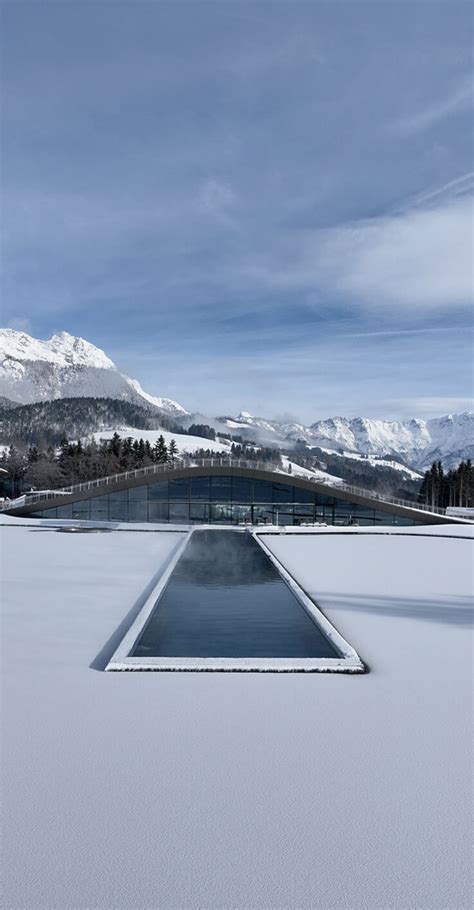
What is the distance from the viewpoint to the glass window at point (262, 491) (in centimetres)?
4078

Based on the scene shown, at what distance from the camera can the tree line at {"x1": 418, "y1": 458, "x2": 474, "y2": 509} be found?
94188 mm

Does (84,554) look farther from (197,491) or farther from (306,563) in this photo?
(197,491)

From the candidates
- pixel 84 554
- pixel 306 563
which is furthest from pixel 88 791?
pixel 84 554

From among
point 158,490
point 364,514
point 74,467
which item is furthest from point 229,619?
point 74,467

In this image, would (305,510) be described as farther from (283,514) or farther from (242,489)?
(242,489)

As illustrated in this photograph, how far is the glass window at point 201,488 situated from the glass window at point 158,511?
1947 millimetres

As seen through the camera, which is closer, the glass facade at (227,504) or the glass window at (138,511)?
→ the glass facade at (227,504)

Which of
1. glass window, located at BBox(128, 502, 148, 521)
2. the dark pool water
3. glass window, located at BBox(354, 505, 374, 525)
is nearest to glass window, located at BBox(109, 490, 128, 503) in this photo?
glass window, located at BBox(128, 502, 148, 521)

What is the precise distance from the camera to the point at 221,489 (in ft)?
135

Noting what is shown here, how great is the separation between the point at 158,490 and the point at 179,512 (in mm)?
1959

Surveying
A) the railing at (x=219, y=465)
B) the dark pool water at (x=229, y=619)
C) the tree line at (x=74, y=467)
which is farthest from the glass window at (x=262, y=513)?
the tree line at (x=74, y=467)

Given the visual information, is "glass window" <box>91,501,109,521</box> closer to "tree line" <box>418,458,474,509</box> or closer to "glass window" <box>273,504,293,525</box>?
"glass window" <box>273,504,293,525</box>

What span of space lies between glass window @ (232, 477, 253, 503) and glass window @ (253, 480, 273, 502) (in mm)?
319

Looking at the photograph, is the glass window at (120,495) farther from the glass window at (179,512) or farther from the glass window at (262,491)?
the glass window at (262,491)
